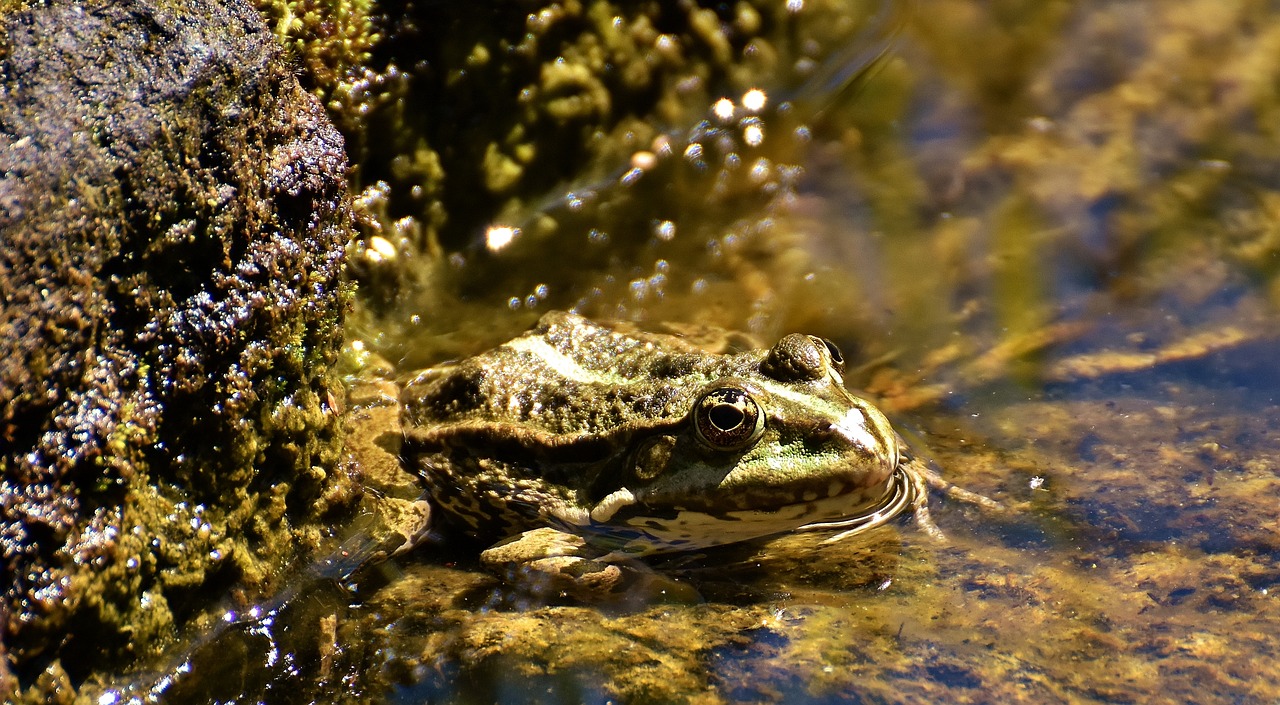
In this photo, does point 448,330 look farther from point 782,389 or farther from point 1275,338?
point 1275,338

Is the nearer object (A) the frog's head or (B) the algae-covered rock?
(B) the algae-covered rock

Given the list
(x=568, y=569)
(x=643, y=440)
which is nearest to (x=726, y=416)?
(x=643, y=440)

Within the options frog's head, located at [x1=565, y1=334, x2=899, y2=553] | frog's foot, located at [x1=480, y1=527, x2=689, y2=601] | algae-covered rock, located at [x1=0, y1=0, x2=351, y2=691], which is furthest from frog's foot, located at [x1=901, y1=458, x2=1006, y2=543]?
algae-covered rock, located at [x1=0, y1=0, x2=351, y2=691]

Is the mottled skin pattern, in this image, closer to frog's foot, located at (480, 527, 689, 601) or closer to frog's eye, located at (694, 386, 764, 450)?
frog's eye, located at (694, 386, 764, 450)

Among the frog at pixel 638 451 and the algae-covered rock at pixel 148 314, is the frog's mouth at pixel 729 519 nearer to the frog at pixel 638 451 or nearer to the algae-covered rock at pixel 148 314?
the frog at pixel 638 451

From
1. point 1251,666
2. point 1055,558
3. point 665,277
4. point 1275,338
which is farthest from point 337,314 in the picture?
point 1275,338

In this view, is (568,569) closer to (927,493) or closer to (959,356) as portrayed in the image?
(927,493)

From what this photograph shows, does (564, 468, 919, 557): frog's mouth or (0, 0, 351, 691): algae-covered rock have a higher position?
(0, 0, 351, 691): algae-covered rock
